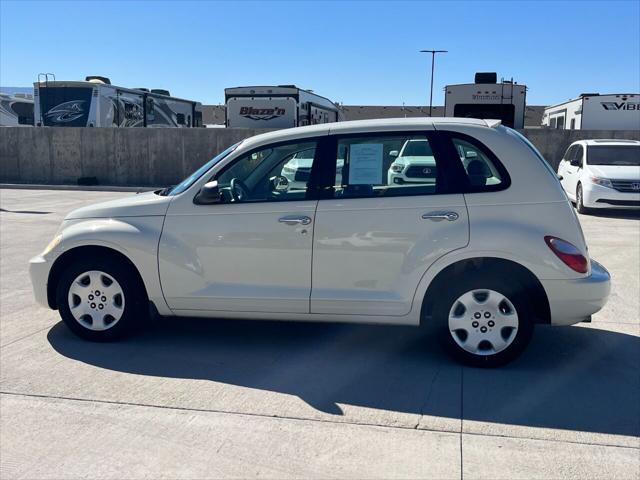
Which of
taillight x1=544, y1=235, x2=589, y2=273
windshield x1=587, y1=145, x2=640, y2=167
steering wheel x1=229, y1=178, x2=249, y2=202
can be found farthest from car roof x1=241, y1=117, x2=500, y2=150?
windshield x1=587, y1=145, x2=640, y2=167

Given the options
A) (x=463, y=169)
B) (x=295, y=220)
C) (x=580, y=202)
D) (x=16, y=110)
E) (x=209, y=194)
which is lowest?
(x=580, y=202)

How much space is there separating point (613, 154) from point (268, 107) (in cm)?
1074

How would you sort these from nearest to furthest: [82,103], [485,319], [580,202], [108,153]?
[485,319]
[580,202]
[108,153]
[82,103]

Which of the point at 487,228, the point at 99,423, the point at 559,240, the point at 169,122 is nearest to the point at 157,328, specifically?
the point at 99,423

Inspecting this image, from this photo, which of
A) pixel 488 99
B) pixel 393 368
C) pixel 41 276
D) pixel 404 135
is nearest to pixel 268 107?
pixel 488 99

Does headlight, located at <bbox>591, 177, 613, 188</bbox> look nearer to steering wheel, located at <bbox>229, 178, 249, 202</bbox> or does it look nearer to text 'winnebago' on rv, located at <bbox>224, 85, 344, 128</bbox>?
text 'winnebago' on rv, located at <bbox>224, 85, 344, 128</bbox>

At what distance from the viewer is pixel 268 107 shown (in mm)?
20281

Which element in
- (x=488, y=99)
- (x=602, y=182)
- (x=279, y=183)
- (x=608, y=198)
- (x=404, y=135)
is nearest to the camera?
(x=404, y=135)

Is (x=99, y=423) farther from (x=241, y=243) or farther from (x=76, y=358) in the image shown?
(x=241, y=243)

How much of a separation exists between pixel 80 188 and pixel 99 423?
1785 centimetres

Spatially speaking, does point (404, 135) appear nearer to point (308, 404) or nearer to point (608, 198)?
point (308, 404)

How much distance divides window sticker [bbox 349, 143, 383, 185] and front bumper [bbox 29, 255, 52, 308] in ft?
8.69

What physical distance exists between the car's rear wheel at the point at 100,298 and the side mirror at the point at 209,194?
85cm

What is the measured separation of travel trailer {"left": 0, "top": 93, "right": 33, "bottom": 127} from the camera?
27031 mm
